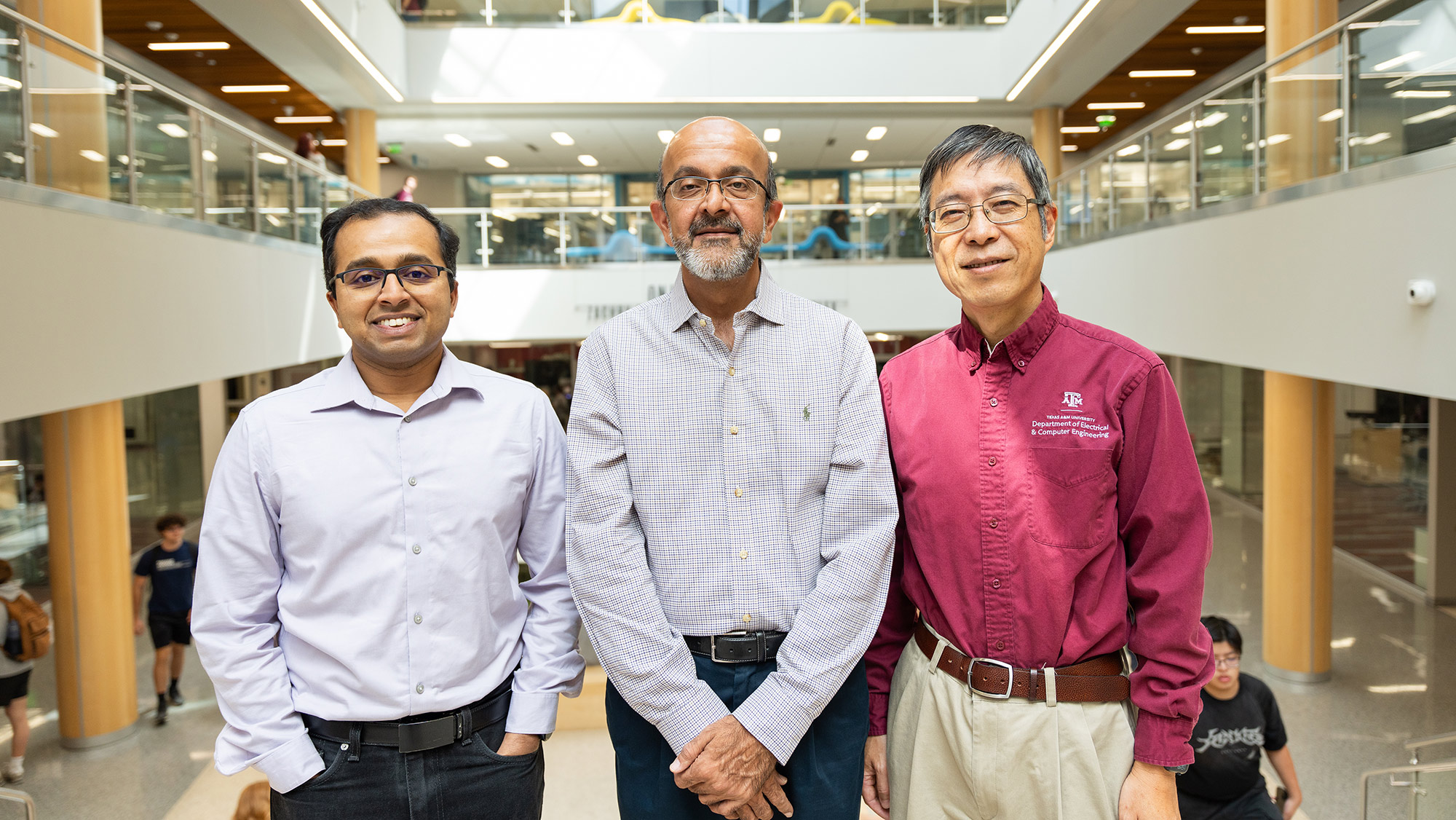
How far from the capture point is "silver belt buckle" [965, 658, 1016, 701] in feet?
5.81

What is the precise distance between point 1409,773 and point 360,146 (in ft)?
48.3

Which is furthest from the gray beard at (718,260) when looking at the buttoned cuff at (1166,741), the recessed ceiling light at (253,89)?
the recessed ceiling light at (253,89)

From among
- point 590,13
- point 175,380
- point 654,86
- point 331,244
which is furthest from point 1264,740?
point 590,13

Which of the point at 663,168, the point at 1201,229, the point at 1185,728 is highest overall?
the point at 1201,229

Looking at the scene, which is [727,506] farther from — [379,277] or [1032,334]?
[379,277]

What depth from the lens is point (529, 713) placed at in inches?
76.5

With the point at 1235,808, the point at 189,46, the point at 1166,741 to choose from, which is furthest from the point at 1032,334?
the point at 189,46

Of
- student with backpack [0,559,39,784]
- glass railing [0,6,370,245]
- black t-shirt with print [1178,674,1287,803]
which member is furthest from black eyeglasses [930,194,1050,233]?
student with backpack [0,559,39,784]

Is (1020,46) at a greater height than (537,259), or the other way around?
(1020,46)

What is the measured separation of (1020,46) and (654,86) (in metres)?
5.43

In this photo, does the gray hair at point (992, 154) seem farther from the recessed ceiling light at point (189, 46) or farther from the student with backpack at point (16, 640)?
the recessed ceiling light at point (189, 46)

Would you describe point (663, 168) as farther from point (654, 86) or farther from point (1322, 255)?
point (654, 86)

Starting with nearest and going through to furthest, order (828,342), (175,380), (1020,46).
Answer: (828,342), (175,380), (1020,46)

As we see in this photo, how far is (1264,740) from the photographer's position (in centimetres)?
446
